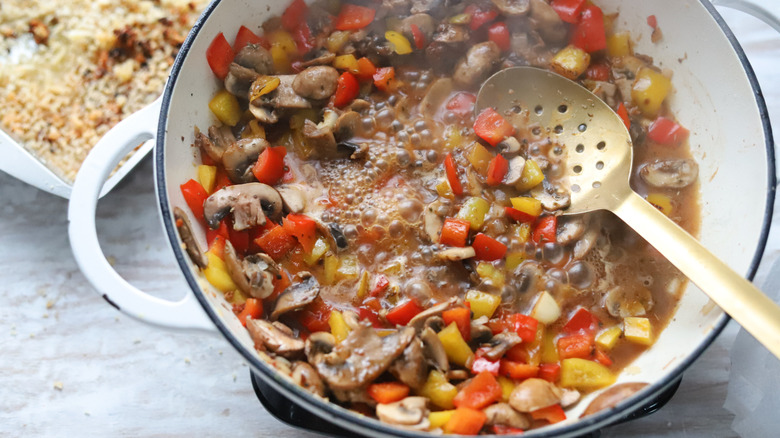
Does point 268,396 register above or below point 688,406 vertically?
above

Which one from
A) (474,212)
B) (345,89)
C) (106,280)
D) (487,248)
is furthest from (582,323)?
(106,280)

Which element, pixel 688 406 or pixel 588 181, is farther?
pixel 688 406

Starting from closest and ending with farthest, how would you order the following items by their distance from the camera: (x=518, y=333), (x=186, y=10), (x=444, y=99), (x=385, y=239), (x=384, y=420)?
(x=384, y=420) → (x=518, y=333) → (x=385, y=239) → (x=444, y=99) → (x=186, y=10)

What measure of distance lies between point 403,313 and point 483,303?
28 cm

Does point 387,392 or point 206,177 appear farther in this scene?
point 206,177

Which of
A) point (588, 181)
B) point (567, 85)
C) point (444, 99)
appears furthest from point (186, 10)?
point (588, 181)

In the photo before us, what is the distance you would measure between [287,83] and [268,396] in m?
1.11

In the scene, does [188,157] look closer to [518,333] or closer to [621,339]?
[518,333]

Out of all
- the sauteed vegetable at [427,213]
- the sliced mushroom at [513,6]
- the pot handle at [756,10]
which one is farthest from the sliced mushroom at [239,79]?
the pot handle at [756,10]

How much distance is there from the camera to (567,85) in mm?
2406

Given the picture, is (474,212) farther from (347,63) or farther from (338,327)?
(347,63)

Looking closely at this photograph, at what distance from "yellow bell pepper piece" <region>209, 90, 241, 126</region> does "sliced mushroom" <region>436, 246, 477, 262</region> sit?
907mm

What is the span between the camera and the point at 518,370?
2.07 m

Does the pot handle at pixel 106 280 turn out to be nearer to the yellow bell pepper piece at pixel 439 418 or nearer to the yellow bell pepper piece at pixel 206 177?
the yellow bell pepper piece at pixel 206 177
